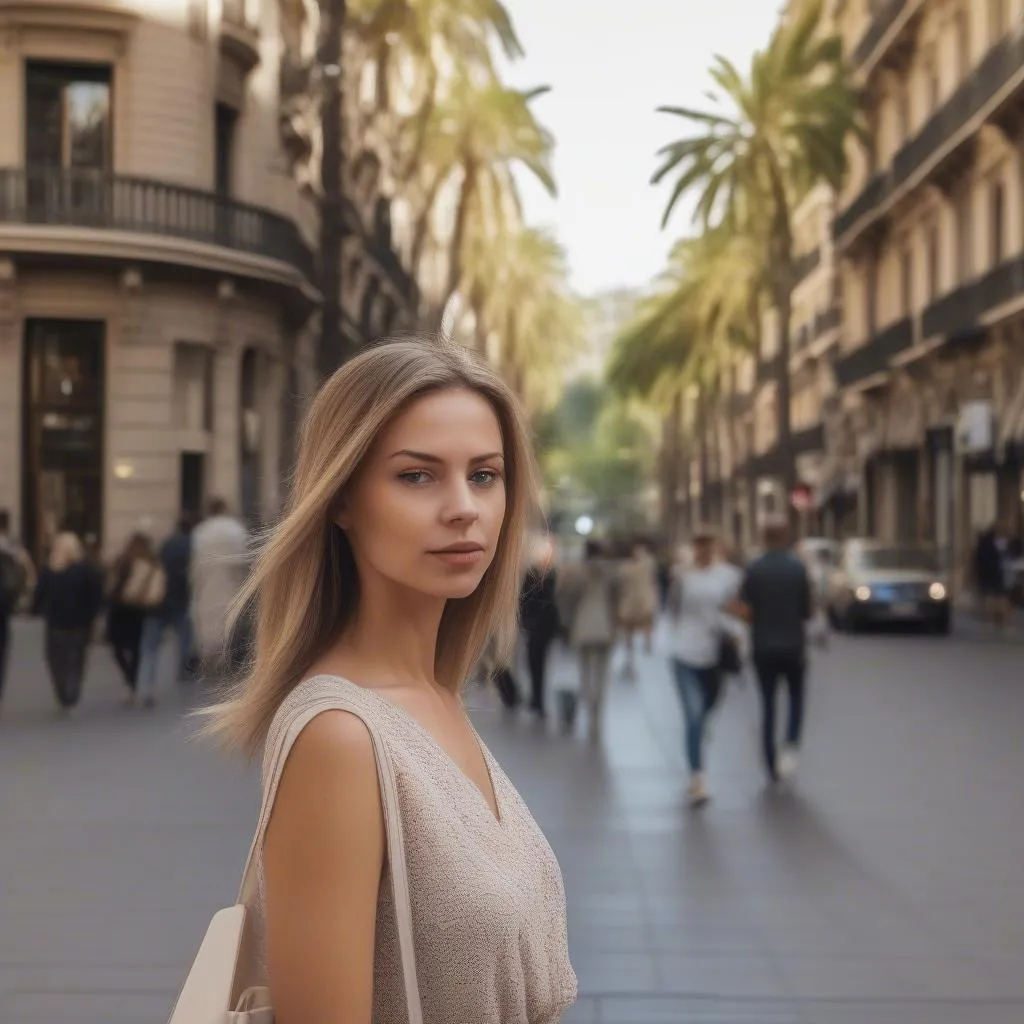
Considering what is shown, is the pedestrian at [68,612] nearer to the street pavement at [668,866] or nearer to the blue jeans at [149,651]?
the street pavement at [668,866]

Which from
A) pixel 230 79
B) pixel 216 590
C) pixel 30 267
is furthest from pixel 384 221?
pixel 216 590

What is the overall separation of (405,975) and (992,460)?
36690 millimetres

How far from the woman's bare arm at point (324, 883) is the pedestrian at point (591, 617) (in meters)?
15.0

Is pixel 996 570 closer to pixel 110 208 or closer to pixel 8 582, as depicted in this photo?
pixel 110 208

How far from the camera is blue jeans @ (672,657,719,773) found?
12273 millimetres

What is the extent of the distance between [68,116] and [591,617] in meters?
18.9

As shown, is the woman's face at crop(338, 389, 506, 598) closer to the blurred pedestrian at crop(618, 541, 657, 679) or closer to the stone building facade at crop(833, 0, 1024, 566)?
the blurred pedestrian at crop(618, 541, 657, 679)

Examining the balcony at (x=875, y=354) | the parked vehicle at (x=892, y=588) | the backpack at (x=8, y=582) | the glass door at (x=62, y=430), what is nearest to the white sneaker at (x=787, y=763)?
the backpack at (x=8, y=582)

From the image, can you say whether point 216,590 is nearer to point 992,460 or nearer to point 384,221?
point 992,460

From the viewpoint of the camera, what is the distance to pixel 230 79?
3475 cm

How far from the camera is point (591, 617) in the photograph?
17172 millimetres

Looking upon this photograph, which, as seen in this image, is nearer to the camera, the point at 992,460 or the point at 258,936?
the point at 258,936

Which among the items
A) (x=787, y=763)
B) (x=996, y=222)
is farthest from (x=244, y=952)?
(x=996, y=222)

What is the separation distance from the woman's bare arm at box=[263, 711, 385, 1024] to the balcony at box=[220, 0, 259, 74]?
33477mm
